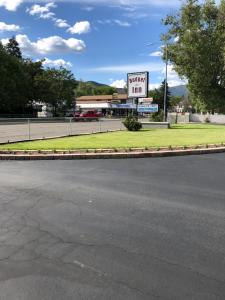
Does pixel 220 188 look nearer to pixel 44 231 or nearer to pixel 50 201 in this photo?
pixel 50 201

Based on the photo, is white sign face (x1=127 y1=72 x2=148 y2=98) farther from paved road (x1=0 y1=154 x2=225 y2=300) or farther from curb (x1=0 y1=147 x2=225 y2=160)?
paved road (x1=0 y1=154 x2=225 y2=300)

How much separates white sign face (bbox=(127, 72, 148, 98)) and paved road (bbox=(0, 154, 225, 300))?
79.4 ft

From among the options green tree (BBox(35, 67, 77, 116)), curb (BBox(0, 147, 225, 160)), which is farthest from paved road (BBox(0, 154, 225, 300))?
green tree (BBox(35, 67, 77, 116))

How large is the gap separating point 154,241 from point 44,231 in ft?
4.87

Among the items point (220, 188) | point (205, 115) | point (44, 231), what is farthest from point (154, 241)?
point (205, 115)

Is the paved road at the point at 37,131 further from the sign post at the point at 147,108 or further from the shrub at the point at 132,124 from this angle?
the shrub at the point at 132,124

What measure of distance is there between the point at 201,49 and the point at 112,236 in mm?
35491

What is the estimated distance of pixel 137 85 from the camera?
1339 inches

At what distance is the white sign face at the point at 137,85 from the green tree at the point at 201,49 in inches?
296

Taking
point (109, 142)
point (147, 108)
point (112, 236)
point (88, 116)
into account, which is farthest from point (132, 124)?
point (88, 116)

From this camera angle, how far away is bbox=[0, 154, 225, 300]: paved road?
4.20m

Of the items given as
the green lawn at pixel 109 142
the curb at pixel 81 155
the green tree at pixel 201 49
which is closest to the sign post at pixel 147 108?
the green tree at pixel 201 49

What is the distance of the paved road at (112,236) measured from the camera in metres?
4.20

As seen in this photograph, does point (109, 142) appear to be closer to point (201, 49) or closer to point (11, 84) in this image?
point (201, 49)
